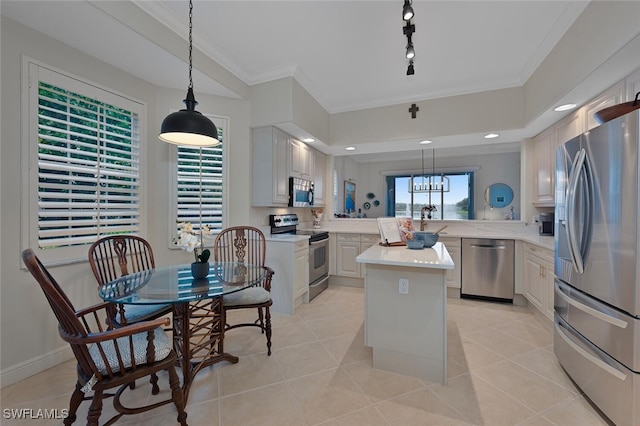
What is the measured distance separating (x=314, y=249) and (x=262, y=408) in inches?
85.6

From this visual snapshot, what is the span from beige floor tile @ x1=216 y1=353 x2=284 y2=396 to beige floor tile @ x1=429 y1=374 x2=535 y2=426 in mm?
1148

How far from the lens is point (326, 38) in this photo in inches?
98.3

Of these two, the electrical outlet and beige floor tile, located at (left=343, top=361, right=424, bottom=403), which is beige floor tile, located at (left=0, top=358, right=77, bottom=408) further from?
the electrical outlet

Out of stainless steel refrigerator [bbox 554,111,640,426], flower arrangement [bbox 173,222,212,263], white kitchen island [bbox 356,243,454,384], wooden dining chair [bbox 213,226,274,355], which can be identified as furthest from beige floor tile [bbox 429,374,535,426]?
A: flower arrangement [bbox 173,222,212,263]

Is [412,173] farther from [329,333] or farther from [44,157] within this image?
[44,157]

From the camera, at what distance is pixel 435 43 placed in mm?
2545

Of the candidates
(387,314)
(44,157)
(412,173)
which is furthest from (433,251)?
(412,173)

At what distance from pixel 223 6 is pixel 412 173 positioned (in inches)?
216

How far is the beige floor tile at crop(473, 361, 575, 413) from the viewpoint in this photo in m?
1.70

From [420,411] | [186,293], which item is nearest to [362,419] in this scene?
[420,411]

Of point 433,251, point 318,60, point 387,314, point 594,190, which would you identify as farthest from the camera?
point 318,60

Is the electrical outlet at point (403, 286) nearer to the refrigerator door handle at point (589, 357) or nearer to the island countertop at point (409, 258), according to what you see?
the island countertop at point (409, 258)

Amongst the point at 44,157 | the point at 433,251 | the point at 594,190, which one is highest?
the point at 44,157

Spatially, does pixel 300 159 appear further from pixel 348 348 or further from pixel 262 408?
pixel 262 408
